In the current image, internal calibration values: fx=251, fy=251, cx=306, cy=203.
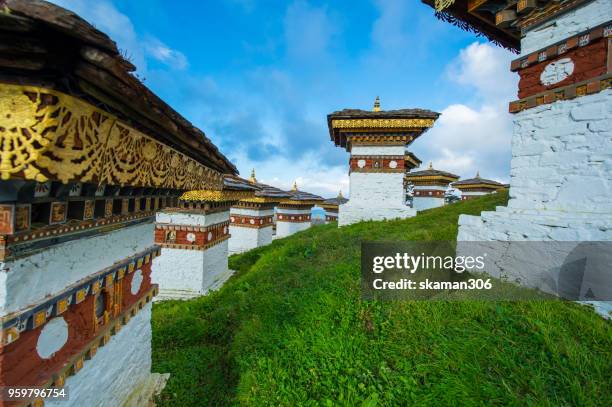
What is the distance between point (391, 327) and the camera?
296 centimetres

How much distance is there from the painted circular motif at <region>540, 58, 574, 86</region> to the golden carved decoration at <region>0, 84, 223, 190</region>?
5154mm

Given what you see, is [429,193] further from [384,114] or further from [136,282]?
[136,282]

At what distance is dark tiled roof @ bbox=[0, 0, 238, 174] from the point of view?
0.81 meters

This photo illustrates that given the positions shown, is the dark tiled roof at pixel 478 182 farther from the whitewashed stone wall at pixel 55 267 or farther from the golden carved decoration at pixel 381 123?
the whitewashed stone wall at pixel 55 267

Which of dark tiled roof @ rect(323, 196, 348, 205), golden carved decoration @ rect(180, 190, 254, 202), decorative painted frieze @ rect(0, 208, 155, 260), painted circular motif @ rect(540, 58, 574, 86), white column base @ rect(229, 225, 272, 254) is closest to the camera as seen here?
decorative painted frieze @ rect(0, 208, 155, 260)

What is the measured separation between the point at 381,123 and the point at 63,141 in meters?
9.28

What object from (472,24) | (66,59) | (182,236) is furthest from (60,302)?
(472,24)

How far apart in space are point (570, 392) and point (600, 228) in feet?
6.71

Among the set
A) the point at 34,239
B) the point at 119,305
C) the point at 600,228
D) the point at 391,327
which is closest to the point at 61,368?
the point at 119,305

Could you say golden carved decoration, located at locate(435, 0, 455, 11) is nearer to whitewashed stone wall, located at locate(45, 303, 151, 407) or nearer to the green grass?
the green grass

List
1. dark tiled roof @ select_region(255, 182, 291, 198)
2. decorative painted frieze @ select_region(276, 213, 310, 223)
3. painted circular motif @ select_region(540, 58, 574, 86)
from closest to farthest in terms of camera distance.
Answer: painted circular motif @ select_region(540, 58, 574, 86), dark tiled roof @ select_region(255, 182, 291, 198), decorative painted frieze @ select_region(276, 213, 310, 223)

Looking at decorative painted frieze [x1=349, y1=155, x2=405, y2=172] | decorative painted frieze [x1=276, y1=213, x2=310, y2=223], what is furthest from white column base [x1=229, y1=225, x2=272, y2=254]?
decorative painted frieze [x1=349, y1=155, x2=405, y2=172]

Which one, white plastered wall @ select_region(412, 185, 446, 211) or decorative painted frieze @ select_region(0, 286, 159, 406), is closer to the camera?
decorative painted frieze @ select_region(0, 286, 159, 406)

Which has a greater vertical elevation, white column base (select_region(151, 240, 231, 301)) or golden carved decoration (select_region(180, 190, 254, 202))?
golden carved decoration (select_region(180, 190, 254, 202))
